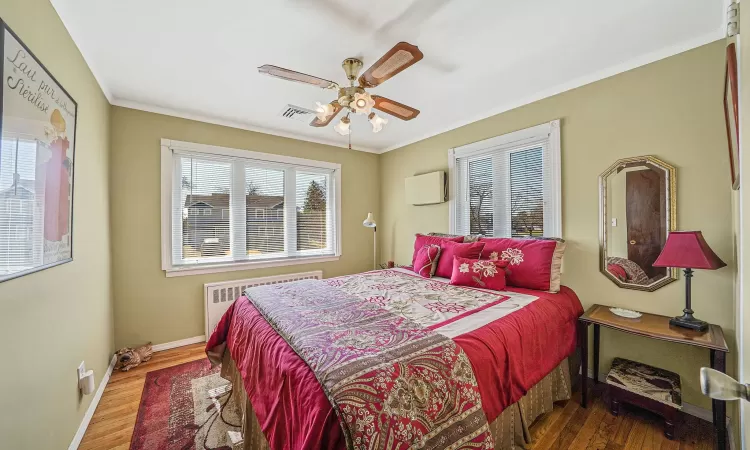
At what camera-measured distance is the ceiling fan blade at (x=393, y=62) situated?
4.78 ft

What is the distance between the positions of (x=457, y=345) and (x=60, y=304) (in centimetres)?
216

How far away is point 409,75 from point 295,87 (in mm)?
1000

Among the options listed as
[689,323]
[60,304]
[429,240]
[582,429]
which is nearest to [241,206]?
[60,304]

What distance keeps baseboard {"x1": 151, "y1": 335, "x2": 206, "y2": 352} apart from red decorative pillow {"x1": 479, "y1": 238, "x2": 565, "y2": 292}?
10.5ft

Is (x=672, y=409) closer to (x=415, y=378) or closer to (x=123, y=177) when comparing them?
(x=415, y=378)

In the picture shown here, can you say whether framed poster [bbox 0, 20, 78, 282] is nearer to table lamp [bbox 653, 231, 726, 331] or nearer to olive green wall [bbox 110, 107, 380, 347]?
olive green wall [bbox 110, 107, 380, 347]

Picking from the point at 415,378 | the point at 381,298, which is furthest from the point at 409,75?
the point at 415,378

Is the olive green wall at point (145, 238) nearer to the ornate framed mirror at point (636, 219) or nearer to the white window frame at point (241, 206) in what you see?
the white window frame at point (241, 206)

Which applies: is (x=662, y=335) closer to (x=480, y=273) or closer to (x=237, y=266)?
(x=480, y=273)

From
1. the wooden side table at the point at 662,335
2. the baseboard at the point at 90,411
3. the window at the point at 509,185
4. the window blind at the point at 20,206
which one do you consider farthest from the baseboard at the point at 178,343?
the wooden side table at the point at 662,335

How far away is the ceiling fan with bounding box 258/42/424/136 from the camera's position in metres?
1.53

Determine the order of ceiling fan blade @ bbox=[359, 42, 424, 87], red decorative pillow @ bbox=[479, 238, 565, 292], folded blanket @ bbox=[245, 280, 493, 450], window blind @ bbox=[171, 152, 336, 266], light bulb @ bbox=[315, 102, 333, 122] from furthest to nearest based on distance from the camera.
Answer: window blind @ bbox=[171, 152, 336, 266] → red decorative pillow @ bbox=[479, 238, 565, 292] → light bulb @ bbox=[315, 102, 333, 122] → ceiling fan blade @ bbox=[359, 42, 424, 87] → folded blanket @ bbox=[245, 280, 493, 450]

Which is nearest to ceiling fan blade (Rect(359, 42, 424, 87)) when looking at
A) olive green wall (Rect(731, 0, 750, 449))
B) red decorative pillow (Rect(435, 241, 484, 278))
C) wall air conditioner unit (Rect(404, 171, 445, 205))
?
olive green wall (Rect(731, 0, 750, 449))

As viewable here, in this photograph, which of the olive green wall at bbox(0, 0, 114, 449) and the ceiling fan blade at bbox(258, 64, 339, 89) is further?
the ceiling fan blade at bbox(258, 64, 339, 89)
